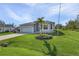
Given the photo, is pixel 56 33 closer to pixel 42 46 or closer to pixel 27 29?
pixel 42 46

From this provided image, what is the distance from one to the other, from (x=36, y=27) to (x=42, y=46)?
12.4 inches

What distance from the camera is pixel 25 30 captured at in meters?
8.52

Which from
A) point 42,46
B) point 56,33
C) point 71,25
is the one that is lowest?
point 42,46

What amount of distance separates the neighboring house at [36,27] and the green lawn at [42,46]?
0.31 feet

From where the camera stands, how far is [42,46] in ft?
27.9

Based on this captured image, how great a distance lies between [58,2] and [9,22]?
0.83 meters

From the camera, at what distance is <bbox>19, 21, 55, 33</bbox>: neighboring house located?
8.47 metres

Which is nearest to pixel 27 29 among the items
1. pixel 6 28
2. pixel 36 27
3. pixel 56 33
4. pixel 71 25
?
pixel 36 27

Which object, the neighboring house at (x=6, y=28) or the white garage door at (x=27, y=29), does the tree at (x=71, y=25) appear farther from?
the neighboring house at (x=6, y=28)

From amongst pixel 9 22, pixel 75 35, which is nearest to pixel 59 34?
pixel 75 35

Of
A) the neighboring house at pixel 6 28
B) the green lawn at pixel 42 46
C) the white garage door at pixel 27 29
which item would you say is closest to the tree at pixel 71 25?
the green lawn at pixel 42 46

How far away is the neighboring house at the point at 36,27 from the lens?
8.47 m

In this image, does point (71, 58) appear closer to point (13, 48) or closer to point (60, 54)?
point (60, 54)

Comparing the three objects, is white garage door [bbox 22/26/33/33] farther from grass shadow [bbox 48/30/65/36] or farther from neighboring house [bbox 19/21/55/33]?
grass shadow [bbox 48/30/65/36]
